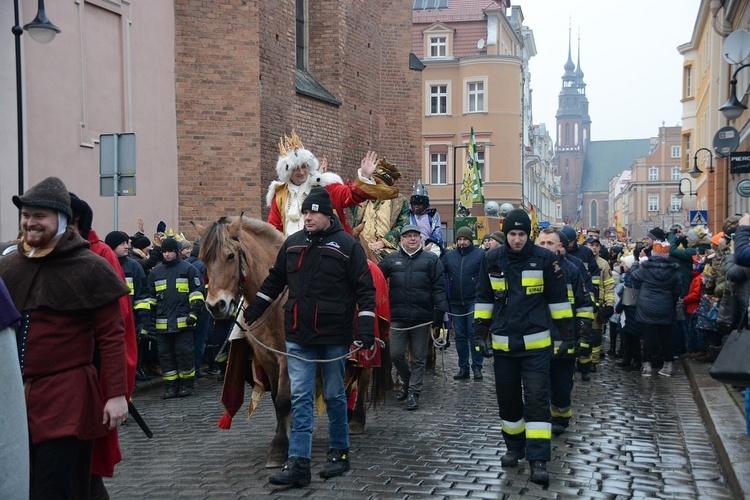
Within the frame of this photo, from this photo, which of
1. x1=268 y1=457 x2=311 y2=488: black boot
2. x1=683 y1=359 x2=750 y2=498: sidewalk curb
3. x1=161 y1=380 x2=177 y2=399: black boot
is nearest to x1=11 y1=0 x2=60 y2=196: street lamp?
x1=161 y1=380 x2=177 y2=399: black boot

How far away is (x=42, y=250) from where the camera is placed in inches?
175

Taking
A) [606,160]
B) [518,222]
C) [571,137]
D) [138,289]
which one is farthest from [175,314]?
[606,160]

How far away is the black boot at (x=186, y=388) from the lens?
1169 cm

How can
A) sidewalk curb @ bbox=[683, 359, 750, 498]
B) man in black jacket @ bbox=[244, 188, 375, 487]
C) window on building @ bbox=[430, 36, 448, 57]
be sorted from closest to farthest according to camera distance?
sidewalk curb @ bbox=[683, 359, 750, 498] → man in black jacket @ bbox=[244, 188, 375, 487] → window on building @ bbox=[430, 36, 448, 57]

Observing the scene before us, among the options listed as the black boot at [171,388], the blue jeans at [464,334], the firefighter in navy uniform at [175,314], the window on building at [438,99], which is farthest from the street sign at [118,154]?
the window on building at [438,99]

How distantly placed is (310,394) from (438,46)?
5161 cm

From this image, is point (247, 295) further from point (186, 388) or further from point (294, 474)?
point (186, 388)

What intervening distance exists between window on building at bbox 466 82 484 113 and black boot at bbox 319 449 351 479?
5010 cm

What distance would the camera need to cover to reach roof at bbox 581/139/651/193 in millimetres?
165125

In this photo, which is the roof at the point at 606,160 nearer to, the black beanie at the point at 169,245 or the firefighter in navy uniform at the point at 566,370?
the black beanie at the point at 169,245

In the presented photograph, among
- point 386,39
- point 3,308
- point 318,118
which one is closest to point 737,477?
point 3,308

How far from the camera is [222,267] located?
22.8ft

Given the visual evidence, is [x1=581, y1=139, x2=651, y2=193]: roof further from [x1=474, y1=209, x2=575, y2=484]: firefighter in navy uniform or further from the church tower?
[x1=474, y1=209, x2=575, y2=484]: firefighter in navy uniform

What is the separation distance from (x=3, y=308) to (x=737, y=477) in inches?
208
